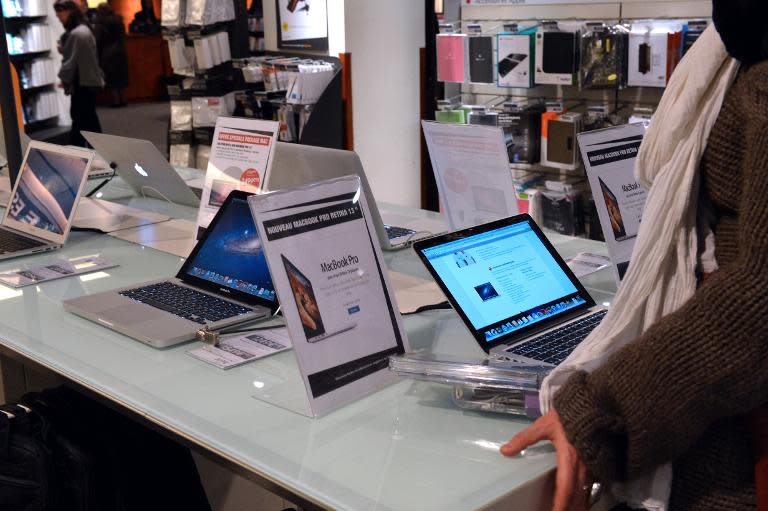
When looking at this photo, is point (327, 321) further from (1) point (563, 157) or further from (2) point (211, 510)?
(1) point (563, 157)

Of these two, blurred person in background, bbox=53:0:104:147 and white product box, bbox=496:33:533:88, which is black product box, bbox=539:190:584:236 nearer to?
white product box, bbox=496:33:533:88

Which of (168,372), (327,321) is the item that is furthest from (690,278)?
(168,372)

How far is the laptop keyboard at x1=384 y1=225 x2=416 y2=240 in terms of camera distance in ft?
9.21

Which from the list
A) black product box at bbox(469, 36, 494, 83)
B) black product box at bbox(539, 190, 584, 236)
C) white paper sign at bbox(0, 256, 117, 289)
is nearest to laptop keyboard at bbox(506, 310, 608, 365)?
white paper sign at bbox(0, 256, 117, 289)

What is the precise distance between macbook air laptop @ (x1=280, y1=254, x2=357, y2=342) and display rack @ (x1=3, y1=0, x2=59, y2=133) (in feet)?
32.6

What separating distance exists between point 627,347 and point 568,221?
11.5 ft

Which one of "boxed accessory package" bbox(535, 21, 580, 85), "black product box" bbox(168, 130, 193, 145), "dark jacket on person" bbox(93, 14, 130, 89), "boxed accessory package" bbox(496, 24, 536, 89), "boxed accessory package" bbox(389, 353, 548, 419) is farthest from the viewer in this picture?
"dark jacket on person" bbox(93, 14, 130, 89)

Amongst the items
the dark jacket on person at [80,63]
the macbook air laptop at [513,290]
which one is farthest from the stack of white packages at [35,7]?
the macbook air laptop at [513,290]

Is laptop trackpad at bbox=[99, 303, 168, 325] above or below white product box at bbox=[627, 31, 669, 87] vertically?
below

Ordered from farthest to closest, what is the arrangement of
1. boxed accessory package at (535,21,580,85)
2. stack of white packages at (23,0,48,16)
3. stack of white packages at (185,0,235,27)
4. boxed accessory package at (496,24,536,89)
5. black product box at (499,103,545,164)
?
stack of white packages at (23,0,48,16)
stack of white packages at (185,0,235,27)
black product box at (499,103,545,164)
boxed accessory package at (496,24,536,89)
boxed accessory package at (535,21,580,85)

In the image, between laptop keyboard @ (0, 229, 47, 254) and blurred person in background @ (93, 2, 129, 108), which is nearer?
laptop keyboard @ (0, 229, 47, 254)

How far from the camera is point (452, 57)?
16.4ft

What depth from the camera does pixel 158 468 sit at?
6.51ft

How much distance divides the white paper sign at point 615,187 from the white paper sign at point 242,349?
83 cm
